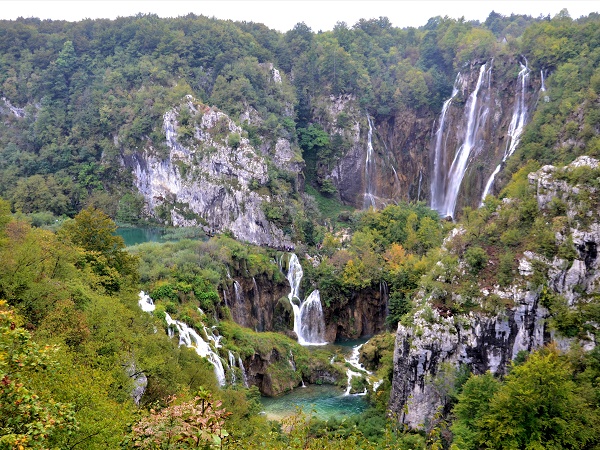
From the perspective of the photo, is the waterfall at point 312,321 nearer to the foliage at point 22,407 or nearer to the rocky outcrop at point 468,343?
the rocky outcrop at point 468,343

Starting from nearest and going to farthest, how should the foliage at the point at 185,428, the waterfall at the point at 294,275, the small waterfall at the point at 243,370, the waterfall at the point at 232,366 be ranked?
the foliage at the point at 185,428 → the waterfall at the point at 232,366 → the small waterfall at the point at 243,370 → the waterfall at the point at 294,275

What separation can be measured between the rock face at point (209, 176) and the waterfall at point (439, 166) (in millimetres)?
15166

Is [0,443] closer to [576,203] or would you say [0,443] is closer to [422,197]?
[576,203]

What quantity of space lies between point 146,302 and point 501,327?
1702 centimetres

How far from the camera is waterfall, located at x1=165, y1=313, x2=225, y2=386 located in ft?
78.6

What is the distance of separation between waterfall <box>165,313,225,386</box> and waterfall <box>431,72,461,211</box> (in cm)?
3508

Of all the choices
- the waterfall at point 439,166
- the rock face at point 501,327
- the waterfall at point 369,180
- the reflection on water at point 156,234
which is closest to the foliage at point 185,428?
the rock face at point 501,327

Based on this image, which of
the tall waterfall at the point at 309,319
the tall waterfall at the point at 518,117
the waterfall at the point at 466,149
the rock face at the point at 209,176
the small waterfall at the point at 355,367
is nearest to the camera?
the small waterfall at the point at 355,367

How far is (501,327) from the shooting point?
872 inches

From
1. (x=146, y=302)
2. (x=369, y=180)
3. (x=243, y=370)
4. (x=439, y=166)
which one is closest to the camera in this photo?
(x=146, y=302)

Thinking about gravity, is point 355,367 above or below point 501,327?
below

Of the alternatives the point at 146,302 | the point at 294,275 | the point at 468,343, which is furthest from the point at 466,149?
the point at 146,302

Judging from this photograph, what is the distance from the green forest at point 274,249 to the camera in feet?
41.8

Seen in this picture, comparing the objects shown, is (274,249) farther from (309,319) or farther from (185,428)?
(185,428)
